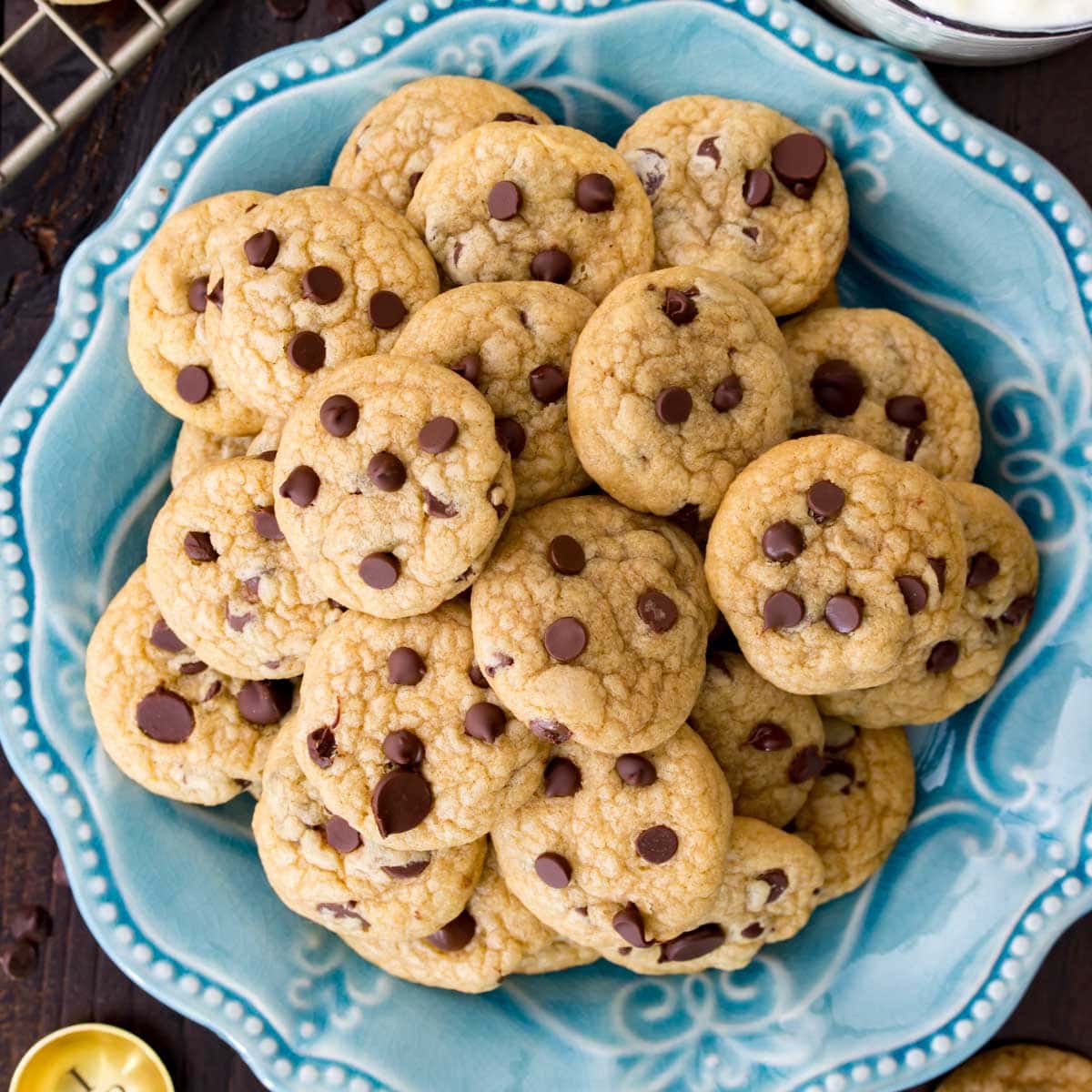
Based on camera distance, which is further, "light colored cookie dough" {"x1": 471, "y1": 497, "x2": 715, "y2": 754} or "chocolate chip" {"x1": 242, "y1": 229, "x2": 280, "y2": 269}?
"chocolate chip" {"x1": 242, "y1": 229, "x2": 280, "y2": 269}

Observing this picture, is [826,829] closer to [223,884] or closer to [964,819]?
[964,819]

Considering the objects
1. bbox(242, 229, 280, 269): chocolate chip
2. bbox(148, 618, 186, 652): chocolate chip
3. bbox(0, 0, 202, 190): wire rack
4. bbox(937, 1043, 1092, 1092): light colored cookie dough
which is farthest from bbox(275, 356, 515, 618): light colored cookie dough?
bbox(937, 1043, 1092, 1092): light colored cookie dough

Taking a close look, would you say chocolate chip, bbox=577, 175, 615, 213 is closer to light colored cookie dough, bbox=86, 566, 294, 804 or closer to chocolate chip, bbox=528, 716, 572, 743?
chocolate chip, bbox=528, 716, 572, 743

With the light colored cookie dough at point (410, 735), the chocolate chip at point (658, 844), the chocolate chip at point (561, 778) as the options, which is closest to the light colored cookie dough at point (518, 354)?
the light colored cookie dough at point (410, 735)

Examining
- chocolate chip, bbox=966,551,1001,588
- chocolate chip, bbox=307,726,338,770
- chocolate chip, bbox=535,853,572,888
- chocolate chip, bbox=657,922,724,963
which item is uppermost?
chocolate chip, bbox=307,726,338,770

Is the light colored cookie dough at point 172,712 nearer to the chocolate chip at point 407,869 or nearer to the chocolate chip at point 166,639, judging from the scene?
the chocolate chip at point 166,639

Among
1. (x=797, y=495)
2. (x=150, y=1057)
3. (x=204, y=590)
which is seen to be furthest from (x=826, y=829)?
(x=150, y=1057)
